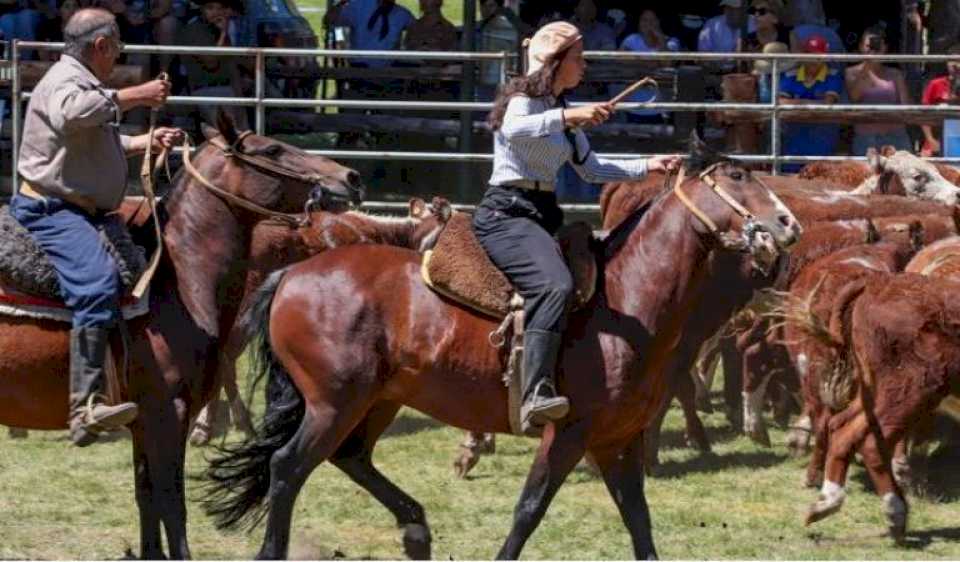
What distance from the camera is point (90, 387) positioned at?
332 inches

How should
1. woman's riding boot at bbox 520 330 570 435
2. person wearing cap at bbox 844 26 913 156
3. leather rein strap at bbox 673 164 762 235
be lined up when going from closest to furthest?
woman's riding boot at bbox 520 330 570 435 < leather rein strap at bbox 673 164 762 235 < person wearing cap at bbox 844 26 913 156

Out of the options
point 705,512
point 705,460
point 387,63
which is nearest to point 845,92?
point 387,63

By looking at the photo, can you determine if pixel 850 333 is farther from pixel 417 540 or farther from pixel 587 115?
pixel 587 115

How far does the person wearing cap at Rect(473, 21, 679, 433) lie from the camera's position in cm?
860

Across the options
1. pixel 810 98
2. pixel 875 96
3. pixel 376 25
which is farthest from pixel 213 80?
pixel 875 96

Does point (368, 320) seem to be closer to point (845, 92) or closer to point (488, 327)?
point (488, 327)

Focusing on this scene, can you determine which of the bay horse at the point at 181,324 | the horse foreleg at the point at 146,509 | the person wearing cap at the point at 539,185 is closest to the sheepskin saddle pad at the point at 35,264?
the bay horse at the point at 181,324

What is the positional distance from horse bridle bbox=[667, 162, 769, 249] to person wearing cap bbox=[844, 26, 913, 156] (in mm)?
8630

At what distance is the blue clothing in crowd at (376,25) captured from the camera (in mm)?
18641

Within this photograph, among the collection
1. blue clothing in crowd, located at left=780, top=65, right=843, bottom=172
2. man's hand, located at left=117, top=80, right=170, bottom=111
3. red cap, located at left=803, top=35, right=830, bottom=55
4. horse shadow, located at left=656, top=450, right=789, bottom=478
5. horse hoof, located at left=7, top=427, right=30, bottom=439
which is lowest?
horse shadow, located at left=656, top=450, right=789, bottom=478

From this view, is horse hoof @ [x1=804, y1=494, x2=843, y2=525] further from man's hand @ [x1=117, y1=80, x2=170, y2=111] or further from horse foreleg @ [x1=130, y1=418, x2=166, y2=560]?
man's hand @ [x1=117, y1=80, x2=170, y2=111]

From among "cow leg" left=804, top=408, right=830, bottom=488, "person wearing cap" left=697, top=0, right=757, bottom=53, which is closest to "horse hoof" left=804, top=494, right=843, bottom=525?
"cow leg" left=804, top=408, right=830, bottom=488

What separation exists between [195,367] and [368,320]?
83 centimetres

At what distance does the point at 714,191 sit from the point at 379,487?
2.15 metres
